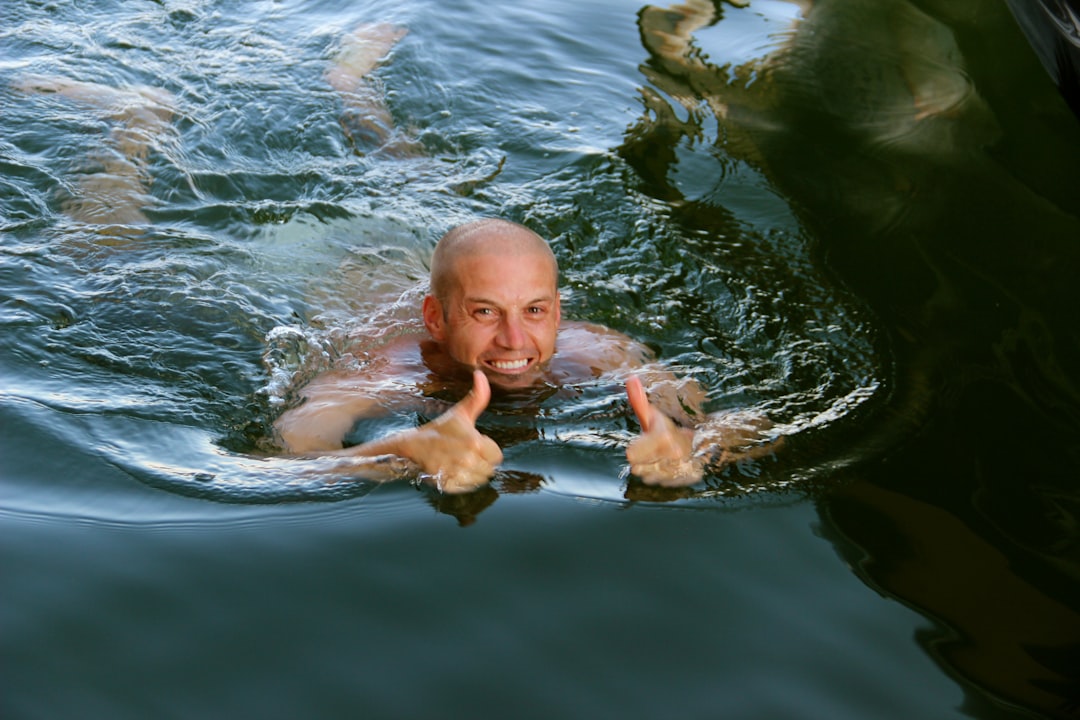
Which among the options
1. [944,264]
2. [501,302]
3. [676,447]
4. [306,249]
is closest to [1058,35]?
[944,264]

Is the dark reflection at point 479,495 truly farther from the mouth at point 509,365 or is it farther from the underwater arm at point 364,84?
the underwater arm at point 364,84

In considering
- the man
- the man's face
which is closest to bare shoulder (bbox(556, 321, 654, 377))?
the man

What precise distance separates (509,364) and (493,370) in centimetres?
6

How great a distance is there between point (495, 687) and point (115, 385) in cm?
198

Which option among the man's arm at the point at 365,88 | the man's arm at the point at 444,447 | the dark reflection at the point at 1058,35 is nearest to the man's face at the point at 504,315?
the man's arm at the point at 444,447

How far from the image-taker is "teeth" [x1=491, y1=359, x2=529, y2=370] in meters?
3.86

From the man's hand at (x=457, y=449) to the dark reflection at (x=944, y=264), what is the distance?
853mm

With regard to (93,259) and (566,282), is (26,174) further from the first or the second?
(566,282)

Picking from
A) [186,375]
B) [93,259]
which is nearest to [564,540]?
[186,375]

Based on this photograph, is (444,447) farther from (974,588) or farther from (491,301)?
(974,588)

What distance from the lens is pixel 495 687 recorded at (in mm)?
2254

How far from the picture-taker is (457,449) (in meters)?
3.00

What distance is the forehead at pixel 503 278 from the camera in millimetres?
3789

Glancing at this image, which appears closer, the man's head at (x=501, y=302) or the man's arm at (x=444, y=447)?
the man's arm at (x=444, y=447)
